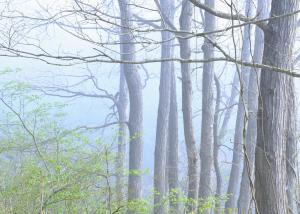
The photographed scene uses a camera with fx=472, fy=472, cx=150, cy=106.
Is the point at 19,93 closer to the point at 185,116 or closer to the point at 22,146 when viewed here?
the point at 22,146

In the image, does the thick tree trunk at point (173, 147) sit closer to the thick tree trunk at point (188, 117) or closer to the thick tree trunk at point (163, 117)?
the thick tree trunk at point (163, 117)

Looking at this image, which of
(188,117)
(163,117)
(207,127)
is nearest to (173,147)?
(163,117)

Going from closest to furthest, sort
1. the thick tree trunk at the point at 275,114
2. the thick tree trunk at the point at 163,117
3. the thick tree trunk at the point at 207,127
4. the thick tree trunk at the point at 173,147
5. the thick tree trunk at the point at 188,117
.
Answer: the thick tree trunk at the point at 275,114
the thick tree trunk at the point at 188,117
the thick tree trunk at the point at 207,127
the thick tree trunk at the point at 173,147
the thick tree trunk at the point at 163,117

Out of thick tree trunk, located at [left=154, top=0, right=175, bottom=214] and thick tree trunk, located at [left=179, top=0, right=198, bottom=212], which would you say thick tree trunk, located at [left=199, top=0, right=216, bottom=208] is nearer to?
thick tree trunk, located at [left=179, top=0, right=198, bottom=212]

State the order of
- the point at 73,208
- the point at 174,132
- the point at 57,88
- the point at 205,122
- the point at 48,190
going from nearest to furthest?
the point at 48,190
the point at 73,208
the point at 205,122
the point at 174,132
the point at 57,88

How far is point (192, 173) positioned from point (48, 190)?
4.25 metres

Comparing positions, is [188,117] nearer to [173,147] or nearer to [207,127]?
[207,127]

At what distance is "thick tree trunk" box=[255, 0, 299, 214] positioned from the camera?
181 inches

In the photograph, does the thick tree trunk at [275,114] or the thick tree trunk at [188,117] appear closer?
the thick tree trunk at [275,114]

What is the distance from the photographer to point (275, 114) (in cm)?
467

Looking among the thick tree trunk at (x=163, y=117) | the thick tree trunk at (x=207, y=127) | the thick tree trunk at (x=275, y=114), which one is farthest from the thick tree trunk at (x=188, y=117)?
the thick tree trunk at (x=275, y=114)

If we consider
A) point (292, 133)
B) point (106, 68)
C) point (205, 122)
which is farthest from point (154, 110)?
point (292, 133)

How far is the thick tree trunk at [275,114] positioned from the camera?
460cm

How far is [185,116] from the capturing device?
1052 cm
